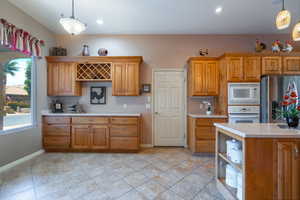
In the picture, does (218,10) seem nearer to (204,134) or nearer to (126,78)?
(126,78)

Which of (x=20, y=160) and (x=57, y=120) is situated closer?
(x=20, y=160)

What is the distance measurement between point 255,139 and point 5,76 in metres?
4.01

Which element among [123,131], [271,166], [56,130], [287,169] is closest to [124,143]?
[123,131]

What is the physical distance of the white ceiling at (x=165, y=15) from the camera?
2844mm

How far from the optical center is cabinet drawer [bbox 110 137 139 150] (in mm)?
3510

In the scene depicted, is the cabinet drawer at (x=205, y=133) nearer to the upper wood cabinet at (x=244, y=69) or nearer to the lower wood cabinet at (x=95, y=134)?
the upper wood cabinet at (x=244, y=69)

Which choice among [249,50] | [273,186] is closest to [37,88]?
[273,186]

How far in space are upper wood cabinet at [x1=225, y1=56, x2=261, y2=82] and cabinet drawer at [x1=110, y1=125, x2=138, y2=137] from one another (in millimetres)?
2477

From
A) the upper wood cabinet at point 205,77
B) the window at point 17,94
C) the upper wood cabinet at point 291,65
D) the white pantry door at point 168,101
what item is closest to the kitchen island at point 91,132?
the window at point 17,94

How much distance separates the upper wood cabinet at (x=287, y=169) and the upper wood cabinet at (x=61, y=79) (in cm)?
406

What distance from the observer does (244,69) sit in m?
3.35

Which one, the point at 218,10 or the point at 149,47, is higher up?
the point at 218,10

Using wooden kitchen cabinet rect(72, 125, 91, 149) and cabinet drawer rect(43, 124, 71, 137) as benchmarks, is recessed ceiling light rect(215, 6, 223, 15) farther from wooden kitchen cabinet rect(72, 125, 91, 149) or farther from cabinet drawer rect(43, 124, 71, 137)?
cabinet drawer rect(43, 124, 71, 137)

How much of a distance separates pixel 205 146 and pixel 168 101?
146cm
